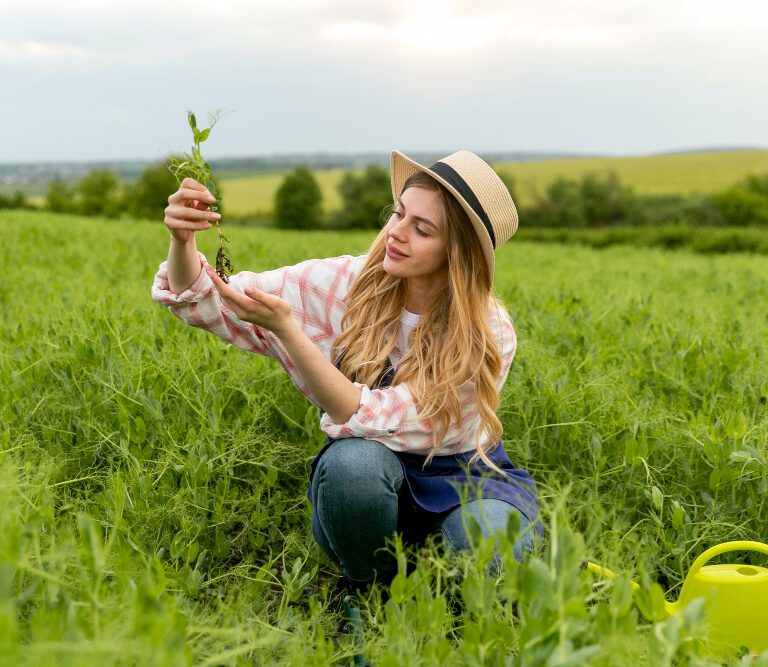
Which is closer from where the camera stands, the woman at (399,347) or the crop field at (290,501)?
the crop field at (290,501)

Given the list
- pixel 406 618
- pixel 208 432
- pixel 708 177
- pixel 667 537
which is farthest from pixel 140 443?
pixel 708 177

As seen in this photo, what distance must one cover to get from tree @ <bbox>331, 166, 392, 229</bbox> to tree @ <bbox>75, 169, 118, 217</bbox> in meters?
17.6

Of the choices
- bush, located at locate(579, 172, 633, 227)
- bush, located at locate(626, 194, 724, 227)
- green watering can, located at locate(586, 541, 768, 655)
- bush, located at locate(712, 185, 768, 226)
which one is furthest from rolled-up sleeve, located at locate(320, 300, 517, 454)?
bush, located at locate(579, 172, 633, 227)

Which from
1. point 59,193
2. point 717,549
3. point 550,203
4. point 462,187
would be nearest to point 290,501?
point 462,187

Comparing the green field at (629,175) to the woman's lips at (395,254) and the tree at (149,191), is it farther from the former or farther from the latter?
the woman's lips at (395,254)

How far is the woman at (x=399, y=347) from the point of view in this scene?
248 centimetres

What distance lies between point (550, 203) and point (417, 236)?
3784 cm

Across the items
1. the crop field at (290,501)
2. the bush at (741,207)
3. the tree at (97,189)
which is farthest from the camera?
the tree at (97,189)

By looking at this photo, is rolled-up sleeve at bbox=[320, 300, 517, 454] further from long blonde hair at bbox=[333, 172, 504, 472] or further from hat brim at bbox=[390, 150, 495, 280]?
hat brim at bbox=[390, 150, 495, 280]

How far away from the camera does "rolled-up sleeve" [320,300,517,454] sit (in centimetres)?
252

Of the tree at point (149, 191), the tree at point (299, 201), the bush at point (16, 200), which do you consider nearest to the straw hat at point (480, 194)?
the tree at point (149, 191)

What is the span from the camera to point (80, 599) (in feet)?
5.35

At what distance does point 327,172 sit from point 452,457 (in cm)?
5484

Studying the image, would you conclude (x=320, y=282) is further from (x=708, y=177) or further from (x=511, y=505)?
(x=708, y=177)
